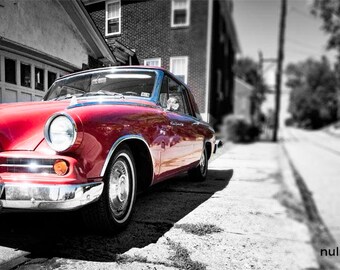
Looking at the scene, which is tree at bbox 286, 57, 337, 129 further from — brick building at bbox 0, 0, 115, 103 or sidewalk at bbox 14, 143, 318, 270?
brick building at bbox 0, 0, 115, 103

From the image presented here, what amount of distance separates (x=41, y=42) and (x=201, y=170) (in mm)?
3097

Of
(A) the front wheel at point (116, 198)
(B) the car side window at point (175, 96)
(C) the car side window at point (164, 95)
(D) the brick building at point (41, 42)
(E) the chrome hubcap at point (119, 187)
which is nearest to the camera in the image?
(D) the brick building at point (41, 42)

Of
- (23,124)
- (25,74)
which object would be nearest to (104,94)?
(25,74)

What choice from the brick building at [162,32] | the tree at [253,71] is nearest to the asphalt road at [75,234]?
the brick building at [162,32]

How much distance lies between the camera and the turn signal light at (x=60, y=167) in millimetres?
2035

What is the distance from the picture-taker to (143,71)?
279 centimetres

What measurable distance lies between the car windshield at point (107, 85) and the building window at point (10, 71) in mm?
630

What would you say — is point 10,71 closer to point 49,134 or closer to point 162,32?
point 49,134

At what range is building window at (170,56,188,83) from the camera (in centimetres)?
224

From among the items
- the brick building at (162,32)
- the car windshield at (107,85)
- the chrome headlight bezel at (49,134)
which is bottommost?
the chrome headlight bezel at (49,134)

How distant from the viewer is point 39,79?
100 inches

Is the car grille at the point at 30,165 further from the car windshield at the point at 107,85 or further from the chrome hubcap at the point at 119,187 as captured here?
the car windshield at the point at 107,85

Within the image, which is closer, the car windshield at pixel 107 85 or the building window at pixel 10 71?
the building window at pixel 10 71

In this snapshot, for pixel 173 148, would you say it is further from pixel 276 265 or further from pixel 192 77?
pixel 276 265
